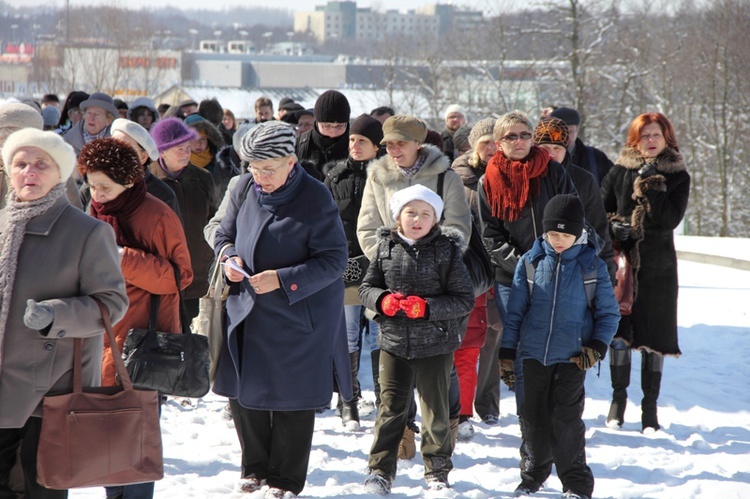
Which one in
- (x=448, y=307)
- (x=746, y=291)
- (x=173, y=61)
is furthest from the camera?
(x=173, y=61)

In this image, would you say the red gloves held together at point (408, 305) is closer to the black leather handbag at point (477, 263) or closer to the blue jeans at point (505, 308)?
the black leather handbag at point (477, 263)

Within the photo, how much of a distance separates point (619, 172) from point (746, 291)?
6705mm

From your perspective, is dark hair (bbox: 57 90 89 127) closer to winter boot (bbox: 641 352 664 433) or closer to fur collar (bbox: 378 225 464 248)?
fur collar (bbox: 378 225 464 248)

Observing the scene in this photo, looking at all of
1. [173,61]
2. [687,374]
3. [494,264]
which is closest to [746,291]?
[687,374]

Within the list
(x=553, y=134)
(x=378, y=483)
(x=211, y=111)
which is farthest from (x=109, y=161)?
(x=211, y=111)

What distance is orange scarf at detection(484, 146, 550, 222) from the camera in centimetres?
563

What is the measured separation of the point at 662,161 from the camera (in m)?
6.38

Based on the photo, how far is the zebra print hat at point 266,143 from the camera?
449 centimetres

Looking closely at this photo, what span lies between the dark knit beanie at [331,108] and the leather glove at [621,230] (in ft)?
7.04

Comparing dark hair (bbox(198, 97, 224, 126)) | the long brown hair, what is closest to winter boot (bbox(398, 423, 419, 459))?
the long brown hair

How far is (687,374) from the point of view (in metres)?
8.05

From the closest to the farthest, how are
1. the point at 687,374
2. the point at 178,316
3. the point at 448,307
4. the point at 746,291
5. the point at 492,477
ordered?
the point at 178,316, the point at 448,307, the point at 492,477, the point at 687,374, the point at 746,291

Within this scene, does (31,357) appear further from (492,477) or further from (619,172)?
(619,172)

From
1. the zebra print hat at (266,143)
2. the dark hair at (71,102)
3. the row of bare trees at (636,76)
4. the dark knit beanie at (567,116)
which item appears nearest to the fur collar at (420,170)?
the zebra print hat at (266,143)
